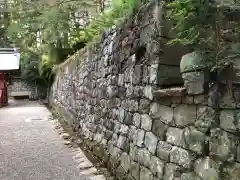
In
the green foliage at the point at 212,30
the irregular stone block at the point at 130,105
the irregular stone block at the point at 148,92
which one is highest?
the green foliage at the point at 212,30

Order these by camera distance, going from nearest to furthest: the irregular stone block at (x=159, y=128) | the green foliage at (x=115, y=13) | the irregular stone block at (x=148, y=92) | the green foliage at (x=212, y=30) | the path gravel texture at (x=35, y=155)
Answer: the green foliage at (x=212, y=30) < the irregular stone block at (x=159, y=128) < the irregular stone block at (x=148, y=92) < the green foliage at (x=115, y=13) < the path gravel texture at (x=35, y=155)

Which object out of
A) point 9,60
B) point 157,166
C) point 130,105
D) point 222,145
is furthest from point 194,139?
point 9,60

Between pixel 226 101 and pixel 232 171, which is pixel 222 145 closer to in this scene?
pixel 232 171

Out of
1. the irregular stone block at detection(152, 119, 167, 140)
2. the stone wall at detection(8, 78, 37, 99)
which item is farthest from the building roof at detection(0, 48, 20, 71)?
the irregular stone block at detection(152, 119, 167, 140)

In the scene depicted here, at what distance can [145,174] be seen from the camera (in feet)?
9.43

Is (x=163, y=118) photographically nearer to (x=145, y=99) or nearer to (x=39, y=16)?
(x=145, y=99)

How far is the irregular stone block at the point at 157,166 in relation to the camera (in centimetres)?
257

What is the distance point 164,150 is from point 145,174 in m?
0.46

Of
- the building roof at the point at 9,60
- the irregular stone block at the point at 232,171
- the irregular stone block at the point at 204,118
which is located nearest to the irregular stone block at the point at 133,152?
the irregular stone block at the point at 204,118

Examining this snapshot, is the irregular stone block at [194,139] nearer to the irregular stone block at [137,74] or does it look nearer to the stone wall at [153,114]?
the stone wall at [153,114]

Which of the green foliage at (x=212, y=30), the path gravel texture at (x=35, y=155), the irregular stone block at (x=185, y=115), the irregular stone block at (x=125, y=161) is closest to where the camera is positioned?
the green foliage at (x=212, y=30)

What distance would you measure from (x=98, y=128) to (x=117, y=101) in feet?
3.32

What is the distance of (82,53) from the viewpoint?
21.0ft

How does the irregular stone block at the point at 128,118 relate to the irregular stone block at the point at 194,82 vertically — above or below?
below
